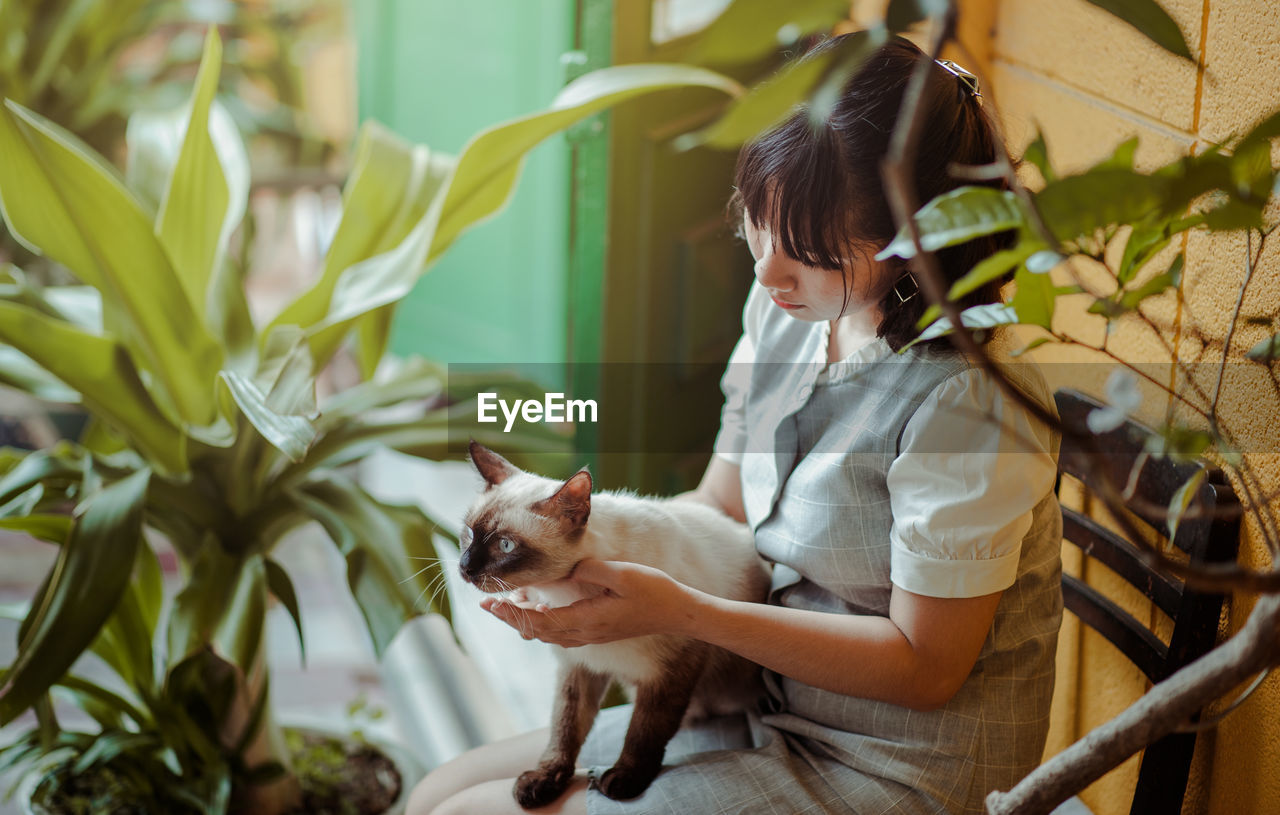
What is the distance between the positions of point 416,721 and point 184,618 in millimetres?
930

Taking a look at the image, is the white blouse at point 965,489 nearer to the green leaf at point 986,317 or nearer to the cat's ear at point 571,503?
the green leaf at point 986,317

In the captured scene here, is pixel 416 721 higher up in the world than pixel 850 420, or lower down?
lower down

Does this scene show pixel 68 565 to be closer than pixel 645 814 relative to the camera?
No

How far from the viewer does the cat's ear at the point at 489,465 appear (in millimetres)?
1112

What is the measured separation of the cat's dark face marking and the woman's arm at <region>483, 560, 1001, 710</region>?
32mm

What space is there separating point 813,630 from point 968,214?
500 millimetres

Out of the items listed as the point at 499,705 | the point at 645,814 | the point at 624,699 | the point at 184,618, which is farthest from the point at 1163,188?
the point at 499,705

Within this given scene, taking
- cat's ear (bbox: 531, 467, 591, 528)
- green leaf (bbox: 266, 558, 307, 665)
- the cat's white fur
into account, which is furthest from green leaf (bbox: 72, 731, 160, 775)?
cat's ear (bbox: 531, 467, 591, 528)

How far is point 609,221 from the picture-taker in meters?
1.84

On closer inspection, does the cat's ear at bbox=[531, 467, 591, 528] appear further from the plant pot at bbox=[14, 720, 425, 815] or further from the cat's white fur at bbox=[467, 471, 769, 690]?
the plant pot at bbox=[14, 720, 425, 815]

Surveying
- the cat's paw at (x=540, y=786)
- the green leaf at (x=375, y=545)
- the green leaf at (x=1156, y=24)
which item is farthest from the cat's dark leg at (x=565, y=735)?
the green leaf at (x=1156, y=24)

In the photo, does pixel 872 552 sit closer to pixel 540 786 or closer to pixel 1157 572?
pixel 1157 572

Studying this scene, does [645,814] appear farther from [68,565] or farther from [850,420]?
[68,565]

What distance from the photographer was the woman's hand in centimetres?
98
